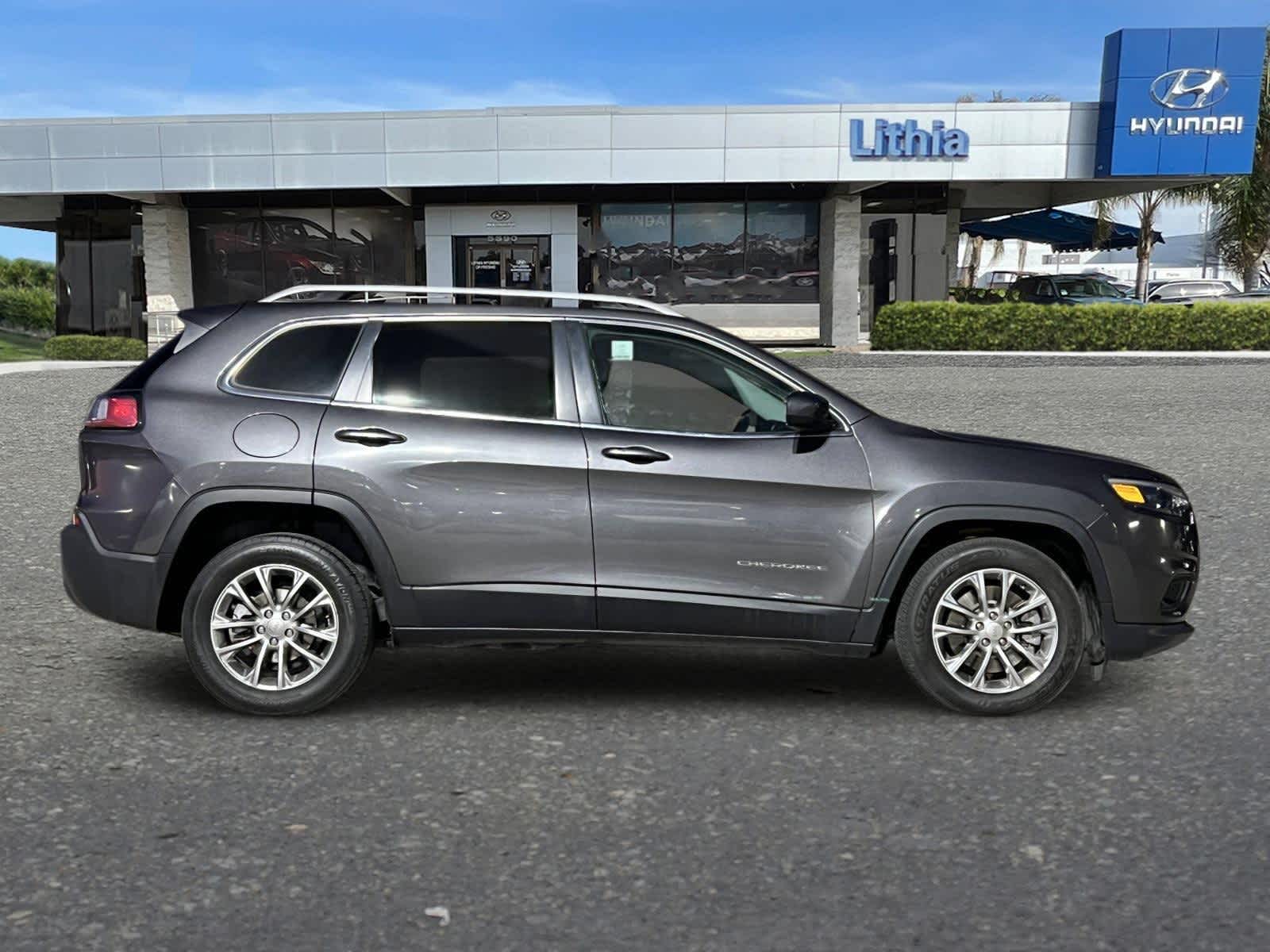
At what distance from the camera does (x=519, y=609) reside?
16.2 ft

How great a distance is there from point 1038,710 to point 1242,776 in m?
0.90

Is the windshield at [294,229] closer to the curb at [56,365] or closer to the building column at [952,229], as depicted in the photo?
the curb at [56,365]

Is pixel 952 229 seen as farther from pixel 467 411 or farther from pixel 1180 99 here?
pixel 467 411

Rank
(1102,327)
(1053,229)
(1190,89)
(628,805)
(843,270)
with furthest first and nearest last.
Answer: (1053,229)
(843,270)
(1190,89)
(1102,327)
(628,805)

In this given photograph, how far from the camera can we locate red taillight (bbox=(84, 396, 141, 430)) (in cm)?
504

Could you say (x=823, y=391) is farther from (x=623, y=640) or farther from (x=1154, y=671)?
(x=1154, y=671)

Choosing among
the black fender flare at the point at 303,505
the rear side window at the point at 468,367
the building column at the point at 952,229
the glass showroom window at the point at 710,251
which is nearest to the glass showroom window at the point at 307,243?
the glass showroom window at the point at 710,251

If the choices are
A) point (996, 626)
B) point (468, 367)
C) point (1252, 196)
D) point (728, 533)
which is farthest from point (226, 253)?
point (996, 626)

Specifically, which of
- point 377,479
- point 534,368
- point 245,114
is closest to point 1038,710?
point 534,368

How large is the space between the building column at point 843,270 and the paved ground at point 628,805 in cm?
2556

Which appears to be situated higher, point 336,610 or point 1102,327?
point 1102,327

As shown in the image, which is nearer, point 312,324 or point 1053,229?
point 312,324

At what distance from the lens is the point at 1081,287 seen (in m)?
32.6

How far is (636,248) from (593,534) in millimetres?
28307
